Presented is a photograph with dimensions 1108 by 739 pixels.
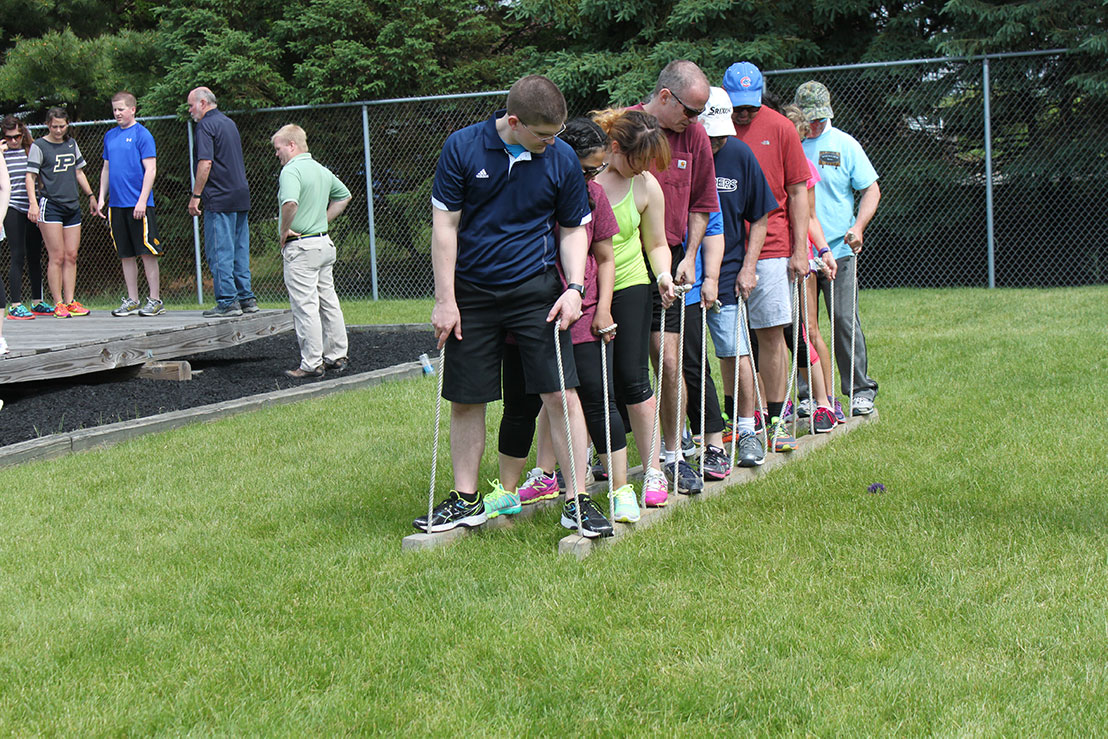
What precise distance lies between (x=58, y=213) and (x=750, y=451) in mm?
9017

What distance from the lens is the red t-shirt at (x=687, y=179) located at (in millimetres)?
5309

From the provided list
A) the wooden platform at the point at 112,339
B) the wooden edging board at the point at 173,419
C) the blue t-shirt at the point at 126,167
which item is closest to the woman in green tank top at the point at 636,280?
the wooden edging board at the point at 173,419

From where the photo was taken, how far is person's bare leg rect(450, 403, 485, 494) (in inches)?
193

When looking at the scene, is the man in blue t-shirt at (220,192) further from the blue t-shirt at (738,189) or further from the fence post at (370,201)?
the blue t-shirt at (738,189)

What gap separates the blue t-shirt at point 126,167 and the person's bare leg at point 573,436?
787 centimetres

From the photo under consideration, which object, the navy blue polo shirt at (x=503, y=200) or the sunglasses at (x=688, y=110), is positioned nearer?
the navy blue polo shirt at (x=503, y=200)

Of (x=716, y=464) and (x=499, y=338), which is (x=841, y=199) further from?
(x=499, y=338)

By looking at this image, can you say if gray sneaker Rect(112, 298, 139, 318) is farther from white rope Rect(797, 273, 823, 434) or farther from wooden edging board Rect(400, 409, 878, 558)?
wooden edging board Rect(400, 409, 878, 558)

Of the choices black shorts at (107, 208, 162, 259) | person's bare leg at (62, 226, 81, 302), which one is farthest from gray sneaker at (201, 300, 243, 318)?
person's bare leg at (62, 226, 81, 302)

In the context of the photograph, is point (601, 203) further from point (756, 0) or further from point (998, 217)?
point (756, 0)

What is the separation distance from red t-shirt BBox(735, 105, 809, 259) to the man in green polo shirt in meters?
4.14

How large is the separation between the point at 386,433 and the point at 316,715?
4002mm

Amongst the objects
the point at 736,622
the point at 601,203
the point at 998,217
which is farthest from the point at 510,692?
the point at 998,217

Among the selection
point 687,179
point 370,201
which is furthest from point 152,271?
point 687,179
